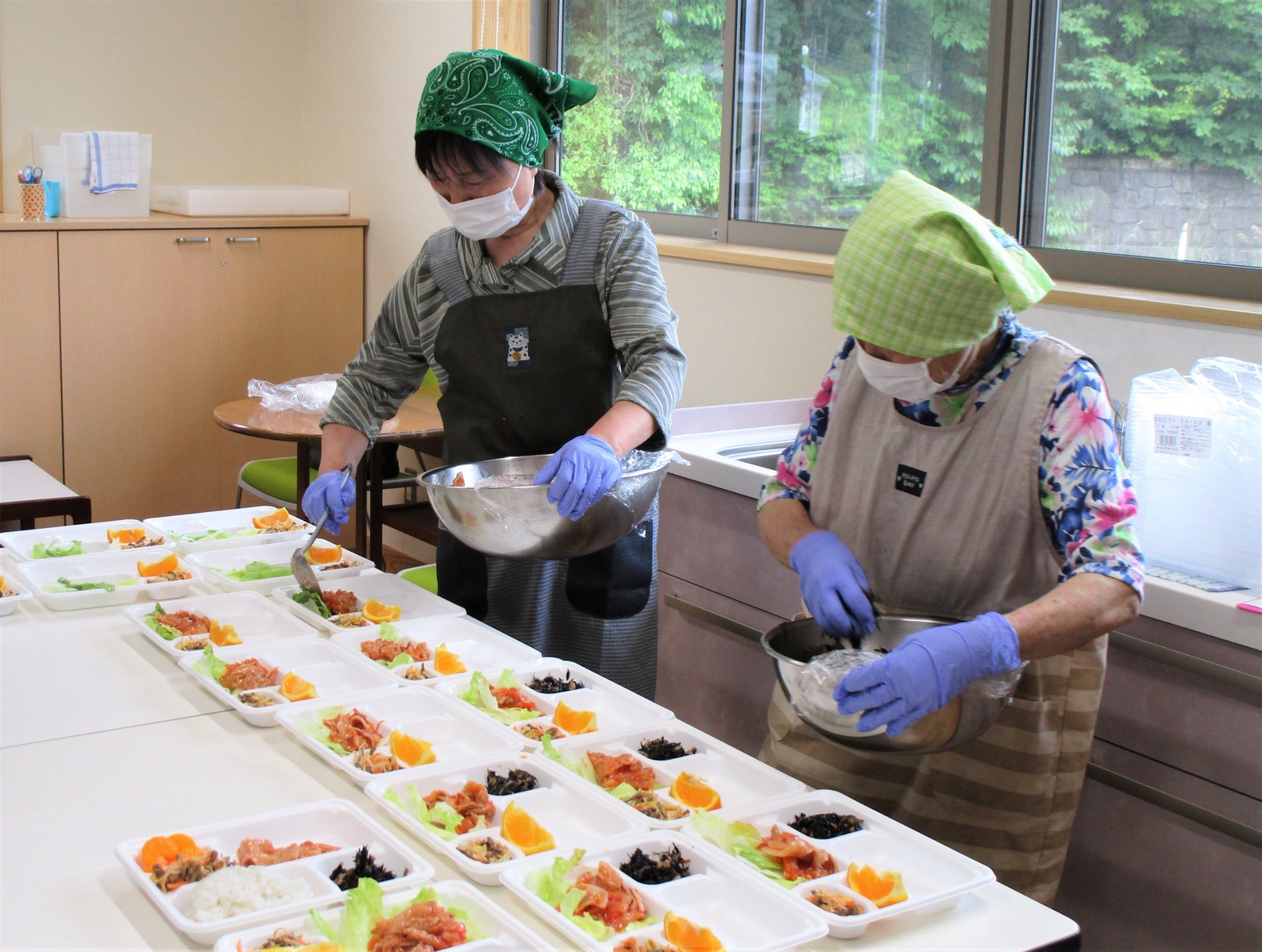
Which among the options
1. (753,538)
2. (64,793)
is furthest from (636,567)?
(64,793)

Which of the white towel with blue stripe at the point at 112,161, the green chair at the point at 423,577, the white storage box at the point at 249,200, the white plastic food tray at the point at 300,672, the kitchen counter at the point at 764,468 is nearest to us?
the white plastic food tray at the point at 300,672

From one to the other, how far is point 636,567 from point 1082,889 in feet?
2.80

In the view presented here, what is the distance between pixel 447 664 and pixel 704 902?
0.64m

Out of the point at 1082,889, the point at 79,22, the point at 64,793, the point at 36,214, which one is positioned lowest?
the point at 1082,889

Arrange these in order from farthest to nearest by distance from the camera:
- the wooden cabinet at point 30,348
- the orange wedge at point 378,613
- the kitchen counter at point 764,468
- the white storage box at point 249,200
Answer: the white storage box at point 249,200 < the wooden cabinet at point 30,348 < the orange wedge at point 378,613 < the kitchen counter at point 764,468

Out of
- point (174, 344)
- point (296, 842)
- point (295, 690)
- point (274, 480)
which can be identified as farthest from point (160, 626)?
point (174, 344)

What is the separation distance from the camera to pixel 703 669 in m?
2.45

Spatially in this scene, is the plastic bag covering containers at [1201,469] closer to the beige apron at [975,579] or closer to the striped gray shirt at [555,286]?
the beige apron at [975,579]

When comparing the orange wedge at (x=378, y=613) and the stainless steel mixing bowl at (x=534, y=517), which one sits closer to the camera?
the stainless steel mixing bowl at (x=534, y=517)

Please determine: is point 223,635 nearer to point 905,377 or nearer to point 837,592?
point 837,592

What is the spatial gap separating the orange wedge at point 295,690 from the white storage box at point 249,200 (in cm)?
336

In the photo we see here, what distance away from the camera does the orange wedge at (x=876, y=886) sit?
1114mm

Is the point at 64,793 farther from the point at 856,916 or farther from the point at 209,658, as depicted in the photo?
the point at 856,916

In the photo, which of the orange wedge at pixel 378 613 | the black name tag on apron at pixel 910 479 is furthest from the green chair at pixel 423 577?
the black name tag on apron at pixel 910 479
